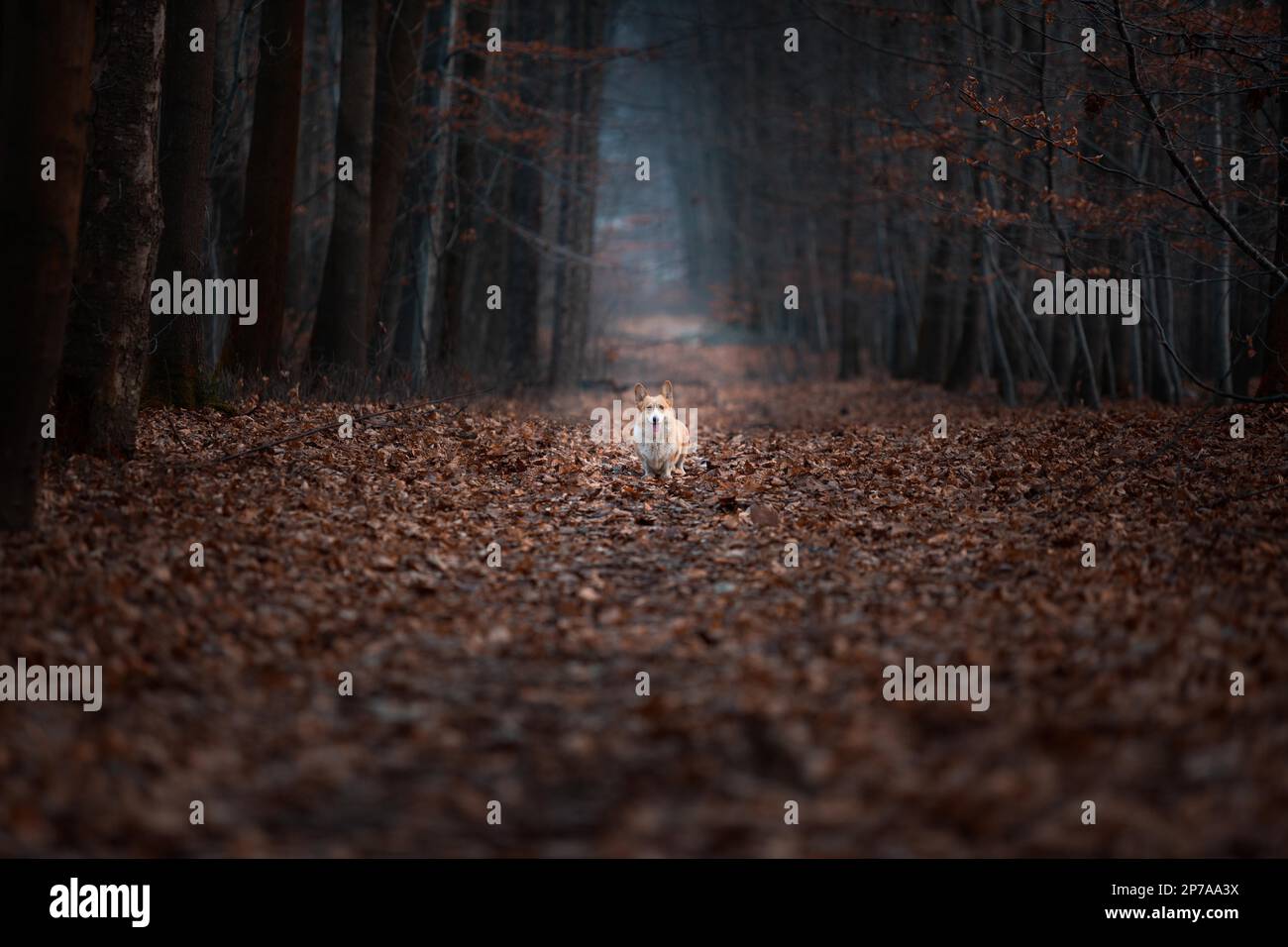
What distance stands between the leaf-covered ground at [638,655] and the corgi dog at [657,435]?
0.63 m

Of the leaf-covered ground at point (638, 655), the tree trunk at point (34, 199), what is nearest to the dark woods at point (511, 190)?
the tree trunk at point (34, 199)

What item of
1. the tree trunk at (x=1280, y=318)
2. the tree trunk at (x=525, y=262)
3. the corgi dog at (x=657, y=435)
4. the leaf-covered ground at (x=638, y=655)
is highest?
the tree trunk at (x=525, y=262)

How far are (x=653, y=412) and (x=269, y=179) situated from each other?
5.86 m

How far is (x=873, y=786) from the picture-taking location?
368 cm

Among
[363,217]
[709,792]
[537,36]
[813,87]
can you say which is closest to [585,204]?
[537,36]

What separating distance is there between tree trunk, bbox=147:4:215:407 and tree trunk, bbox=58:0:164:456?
2.16m

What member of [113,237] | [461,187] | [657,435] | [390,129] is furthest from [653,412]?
[461,187]

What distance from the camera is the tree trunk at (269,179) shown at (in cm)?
1149

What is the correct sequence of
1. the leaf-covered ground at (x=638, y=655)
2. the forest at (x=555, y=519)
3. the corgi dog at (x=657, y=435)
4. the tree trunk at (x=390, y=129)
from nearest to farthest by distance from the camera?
the leaf-covered ground at (x=638, y=655) < the forest at (x=555, y=519) < the corgi dog at (x=657, y=435) < the tree trunk at (x=390, y=129)

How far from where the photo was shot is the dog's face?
9633 millimetres

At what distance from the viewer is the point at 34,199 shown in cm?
594

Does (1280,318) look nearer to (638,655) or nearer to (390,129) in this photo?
(638,655)

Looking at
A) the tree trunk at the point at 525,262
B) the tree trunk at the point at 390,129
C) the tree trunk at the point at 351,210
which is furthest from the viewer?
the tree trunk at the point at 525,262

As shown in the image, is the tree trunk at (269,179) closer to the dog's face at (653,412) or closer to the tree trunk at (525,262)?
the dog's face at (653,412)
